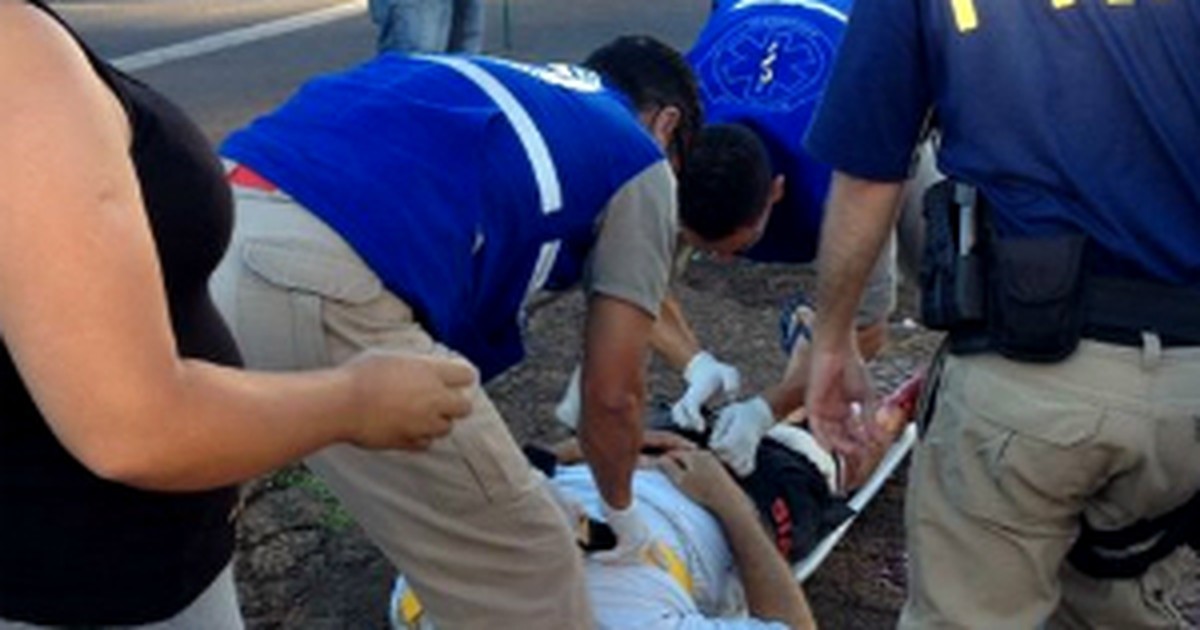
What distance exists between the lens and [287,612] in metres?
3.38

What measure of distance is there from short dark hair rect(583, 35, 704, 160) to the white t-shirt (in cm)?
69

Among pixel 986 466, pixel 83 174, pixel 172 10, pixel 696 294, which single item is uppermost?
pixel 83 174

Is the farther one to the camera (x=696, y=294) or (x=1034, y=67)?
(x=696, y=294)

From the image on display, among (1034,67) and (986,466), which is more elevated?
(1034,67)

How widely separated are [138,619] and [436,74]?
1.18 m

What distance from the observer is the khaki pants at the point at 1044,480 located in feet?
6.95

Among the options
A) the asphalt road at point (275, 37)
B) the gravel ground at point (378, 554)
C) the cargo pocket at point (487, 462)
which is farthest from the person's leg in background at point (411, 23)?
the cargo pocket at point (487, 462)

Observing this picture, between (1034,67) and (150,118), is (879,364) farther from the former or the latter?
(150,118)

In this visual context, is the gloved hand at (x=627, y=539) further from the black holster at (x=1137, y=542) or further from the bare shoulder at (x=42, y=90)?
the bare shoulder at (x=42, y=90)

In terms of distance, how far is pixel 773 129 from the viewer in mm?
3523

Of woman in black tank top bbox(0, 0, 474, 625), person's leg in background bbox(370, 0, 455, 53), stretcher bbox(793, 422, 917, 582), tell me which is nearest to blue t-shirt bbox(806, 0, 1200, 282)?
woman in black tank top bbox(0, 0, 474, 625)

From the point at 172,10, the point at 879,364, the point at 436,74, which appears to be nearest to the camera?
the point at 436,74

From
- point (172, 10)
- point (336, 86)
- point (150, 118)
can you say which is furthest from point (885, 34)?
point (172, 10)

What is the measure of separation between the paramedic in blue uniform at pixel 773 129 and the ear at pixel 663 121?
0.98ft
